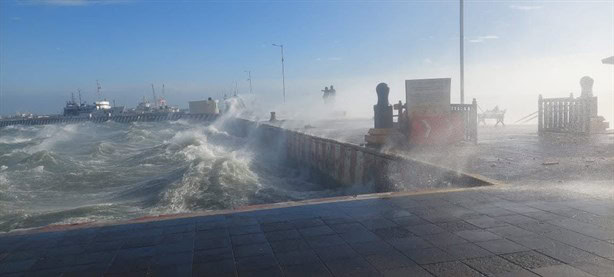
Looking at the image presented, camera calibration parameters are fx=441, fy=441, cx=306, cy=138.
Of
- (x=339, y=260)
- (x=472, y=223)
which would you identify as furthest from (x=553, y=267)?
(x=339, y=260)

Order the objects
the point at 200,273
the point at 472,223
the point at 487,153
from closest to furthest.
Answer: the point at 200,273
the point at 472,223
the point at 487,153

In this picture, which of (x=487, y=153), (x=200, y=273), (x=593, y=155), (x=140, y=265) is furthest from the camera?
(x=487, y=153)

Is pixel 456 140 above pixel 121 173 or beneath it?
above

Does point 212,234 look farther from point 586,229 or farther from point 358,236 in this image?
point 586,229

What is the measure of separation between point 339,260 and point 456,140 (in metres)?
10.5

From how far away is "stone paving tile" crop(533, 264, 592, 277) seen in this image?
350 cm

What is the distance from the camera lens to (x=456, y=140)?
1362cm

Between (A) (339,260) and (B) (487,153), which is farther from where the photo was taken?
(B) (487,153)

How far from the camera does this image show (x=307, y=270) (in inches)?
151

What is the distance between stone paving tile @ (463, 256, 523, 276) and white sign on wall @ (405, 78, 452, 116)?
9.87 m

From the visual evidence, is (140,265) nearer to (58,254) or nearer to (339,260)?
(58,254)

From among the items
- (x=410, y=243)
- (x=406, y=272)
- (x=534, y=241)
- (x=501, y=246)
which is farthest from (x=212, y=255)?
(x=534, y=241)

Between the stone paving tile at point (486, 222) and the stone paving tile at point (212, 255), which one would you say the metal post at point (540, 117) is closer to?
the stone paving tile at point (486, 222)

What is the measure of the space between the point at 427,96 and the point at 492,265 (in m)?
10.2
